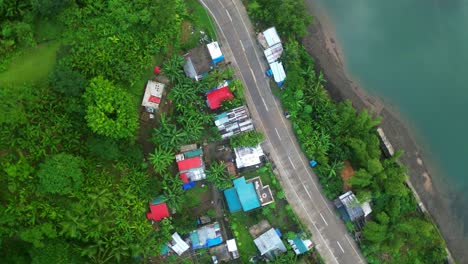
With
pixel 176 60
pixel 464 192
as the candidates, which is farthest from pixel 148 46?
pixel 464 192

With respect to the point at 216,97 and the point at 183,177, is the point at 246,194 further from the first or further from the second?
the point at 216,97

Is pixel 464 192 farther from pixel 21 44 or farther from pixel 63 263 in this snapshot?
pixel 21 44

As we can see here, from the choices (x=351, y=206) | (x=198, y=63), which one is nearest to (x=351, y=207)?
(x=351, y=206)

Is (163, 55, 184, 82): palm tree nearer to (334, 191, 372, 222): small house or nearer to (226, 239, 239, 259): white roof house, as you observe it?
(226, 239, 239, 259): white roof house

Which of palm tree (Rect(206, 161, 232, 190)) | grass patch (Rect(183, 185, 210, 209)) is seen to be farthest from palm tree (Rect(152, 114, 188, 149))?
grass patch (Rect(183, 185, 210, 209))

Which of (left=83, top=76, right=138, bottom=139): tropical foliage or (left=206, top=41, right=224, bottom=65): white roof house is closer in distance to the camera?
(left=83, top=76, right=138, bottom=139): tropical foliage

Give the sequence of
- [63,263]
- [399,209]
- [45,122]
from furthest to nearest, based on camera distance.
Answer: [399,209] → [45,122] → [63,263]

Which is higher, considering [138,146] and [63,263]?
[138,146]
